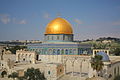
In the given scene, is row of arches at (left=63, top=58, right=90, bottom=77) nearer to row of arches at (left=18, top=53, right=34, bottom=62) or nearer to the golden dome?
row of arches at (left=18, top=53, right=34, bottom=62)

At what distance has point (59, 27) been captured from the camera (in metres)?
29.9

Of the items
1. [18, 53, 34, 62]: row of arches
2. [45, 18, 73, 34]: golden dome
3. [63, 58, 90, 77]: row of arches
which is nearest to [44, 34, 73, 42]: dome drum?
[45, 18, 73, 34]: golden dome

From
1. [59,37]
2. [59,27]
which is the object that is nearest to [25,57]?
[59,37]

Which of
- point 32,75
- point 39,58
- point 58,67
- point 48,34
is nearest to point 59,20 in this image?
point 48,34

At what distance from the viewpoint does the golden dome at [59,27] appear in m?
29.8

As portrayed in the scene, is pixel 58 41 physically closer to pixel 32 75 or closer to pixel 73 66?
pixel 73 66

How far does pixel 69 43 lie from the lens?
28.1m

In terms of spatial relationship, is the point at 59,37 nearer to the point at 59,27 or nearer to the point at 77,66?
the point at 59,27

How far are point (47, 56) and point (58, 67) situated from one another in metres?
7.98

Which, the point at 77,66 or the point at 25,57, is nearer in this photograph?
the point at 77,66

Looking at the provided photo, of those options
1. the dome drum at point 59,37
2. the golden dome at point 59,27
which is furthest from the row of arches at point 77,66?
the golden dome at point 59,27

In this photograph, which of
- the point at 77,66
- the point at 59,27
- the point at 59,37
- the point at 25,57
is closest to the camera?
the point at 77,66

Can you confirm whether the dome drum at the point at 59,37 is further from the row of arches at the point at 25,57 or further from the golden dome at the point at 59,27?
the row of arches at the point at 25,57

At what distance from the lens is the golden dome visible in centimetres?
2975
